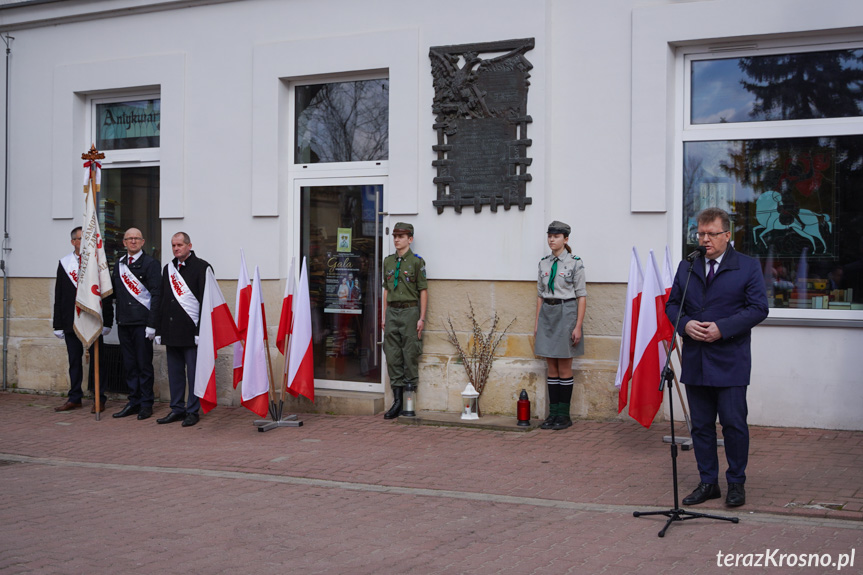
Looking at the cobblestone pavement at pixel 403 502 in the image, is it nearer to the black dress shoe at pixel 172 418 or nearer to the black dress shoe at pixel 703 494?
the black dress shoe at pixel 703 494

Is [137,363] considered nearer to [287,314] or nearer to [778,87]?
[287,314]

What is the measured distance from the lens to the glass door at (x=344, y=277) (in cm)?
1015

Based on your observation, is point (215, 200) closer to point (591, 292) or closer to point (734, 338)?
point (591, 292)

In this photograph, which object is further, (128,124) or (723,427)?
(128,124)

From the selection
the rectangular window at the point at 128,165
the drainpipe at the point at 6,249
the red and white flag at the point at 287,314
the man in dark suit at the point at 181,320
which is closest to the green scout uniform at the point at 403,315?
the red and white flag at the point at 287,314

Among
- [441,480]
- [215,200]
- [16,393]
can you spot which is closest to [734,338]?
[441,480]

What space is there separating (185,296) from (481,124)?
3585 millimetres

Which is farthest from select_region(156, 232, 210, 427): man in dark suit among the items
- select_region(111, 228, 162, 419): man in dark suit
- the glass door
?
the glass door

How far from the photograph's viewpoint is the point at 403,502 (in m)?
6.23

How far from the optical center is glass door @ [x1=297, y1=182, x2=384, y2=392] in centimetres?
1015

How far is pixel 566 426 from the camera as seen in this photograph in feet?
28.3

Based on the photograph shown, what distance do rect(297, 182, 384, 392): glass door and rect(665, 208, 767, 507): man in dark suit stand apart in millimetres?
4741

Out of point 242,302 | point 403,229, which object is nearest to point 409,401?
point 403,229

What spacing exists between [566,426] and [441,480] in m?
2.18
